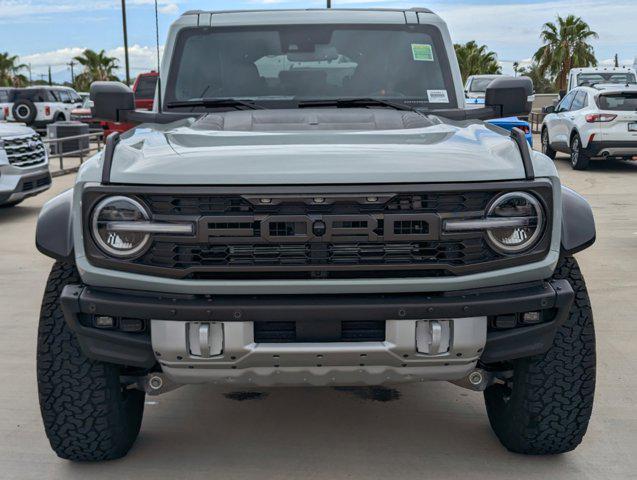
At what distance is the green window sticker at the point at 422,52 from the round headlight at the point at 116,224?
2.26 metres

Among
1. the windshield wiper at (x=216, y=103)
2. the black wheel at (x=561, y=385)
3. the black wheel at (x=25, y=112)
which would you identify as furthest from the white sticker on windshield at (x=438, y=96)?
the black wheel at (x=25, y=112)

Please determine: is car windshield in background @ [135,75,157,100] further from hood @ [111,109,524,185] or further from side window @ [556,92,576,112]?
hood @ [111,109,524,185]

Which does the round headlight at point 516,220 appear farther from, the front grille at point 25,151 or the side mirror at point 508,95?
the front grille at point 25,151

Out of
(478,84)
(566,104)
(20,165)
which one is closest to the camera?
(20,165)

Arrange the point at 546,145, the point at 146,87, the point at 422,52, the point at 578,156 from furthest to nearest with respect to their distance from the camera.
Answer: the point at 146,87 < the point at 546,145 < the point at 578,156 < the point at 422,52

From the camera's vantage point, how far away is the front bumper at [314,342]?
3.17m

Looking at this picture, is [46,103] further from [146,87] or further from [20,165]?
[20,165]

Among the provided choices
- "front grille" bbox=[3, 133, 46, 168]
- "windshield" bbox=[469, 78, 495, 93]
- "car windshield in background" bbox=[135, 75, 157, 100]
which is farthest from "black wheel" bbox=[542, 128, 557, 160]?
"front grille" bbox=[3, 133, 46, 168]

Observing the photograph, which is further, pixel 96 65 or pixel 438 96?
pixel 96 65

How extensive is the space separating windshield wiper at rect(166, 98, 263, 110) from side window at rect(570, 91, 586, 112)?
14050 mm

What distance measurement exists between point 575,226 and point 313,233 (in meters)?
1.04

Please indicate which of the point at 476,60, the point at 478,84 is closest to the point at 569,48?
the point at 476,60

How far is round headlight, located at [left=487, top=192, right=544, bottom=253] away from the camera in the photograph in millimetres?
3264

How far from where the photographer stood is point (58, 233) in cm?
343
